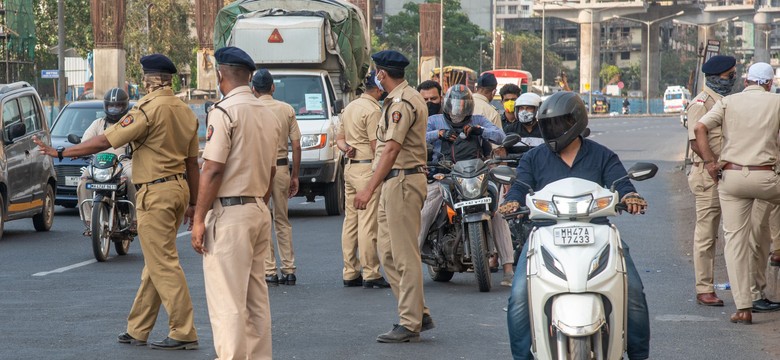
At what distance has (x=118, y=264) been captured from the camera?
13.9m

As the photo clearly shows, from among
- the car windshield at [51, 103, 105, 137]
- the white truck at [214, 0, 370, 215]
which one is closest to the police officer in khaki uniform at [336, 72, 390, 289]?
the white truck at [214, 0, 370, 215]

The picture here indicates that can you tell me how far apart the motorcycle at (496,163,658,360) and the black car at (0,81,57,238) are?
11.3m

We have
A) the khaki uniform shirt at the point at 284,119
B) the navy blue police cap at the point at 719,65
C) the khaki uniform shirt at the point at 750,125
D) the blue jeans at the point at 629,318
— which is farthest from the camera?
the khaki uniform shirt at the point at 284,119

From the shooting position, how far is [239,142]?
7.19 meters

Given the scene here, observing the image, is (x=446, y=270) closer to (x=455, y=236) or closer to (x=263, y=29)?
(x=455, y=236)

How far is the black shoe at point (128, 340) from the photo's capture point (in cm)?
880

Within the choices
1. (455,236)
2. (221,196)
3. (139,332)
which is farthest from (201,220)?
(455,236)

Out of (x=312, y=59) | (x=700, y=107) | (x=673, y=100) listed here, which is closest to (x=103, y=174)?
(x=700, y=107)

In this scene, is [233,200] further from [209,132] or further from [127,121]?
[127,121]

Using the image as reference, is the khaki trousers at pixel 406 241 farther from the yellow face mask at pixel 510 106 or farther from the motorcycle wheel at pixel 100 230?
the motorcycle wheel at pixel 100 230

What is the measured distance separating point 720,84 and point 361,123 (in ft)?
10.9

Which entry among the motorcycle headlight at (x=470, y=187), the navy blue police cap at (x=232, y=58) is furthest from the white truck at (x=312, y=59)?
the navy blue police cap at (x=232, y=58)

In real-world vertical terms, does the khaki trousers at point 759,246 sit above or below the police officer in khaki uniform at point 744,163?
below

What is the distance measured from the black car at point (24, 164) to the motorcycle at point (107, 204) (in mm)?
2613
